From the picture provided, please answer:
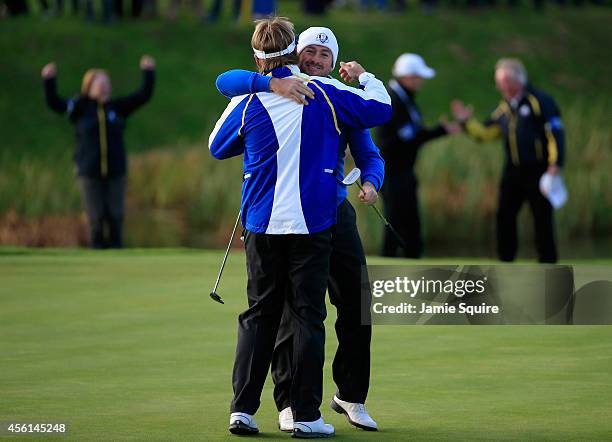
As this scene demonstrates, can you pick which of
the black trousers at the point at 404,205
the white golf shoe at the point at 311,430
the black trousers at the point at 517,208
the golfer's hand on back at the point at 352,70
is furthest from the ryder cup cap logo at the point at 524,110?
the white golf shoe at the point at 311,430

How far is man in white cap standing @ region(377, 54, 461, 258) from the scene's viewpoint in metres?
12.9

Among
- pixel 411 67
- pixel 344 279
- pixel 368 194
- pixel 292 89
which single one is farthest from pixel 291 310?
pixel 411 67

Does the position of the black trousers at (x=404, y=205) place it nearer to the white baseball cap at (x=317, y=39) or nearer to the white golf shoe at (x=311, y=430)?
the white baseball cap at (x=317, y=39)

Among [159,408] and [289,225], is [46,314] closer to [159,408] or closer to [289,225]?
[159,408]

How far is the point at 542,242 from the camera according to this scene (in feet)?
42.3

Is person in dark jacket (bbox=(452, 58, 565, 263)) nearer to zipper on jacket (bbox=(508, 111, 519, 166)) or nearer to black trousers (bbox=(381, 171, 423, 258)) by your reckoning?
zipper on jacket (bbox=(508, 111, 519, 166))

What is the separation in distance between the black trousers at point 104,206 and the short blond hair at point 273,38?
8468 mm

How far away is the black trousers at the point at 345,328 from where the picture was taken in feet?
18.8

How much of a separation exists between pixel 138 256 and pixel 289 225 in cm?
593

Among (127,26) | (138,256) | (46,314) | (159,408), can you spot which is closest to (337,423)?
(159,408)

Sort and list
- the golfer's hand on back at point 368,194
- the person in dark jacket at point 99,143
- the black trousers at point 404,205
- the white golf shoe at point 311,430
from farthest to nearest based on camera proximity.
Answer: the person in dark jacket at point 99,143 → the black trousers at point 404,205 → the golfer's hand on back at point 368,194 → the white golf shoe at point 311,430

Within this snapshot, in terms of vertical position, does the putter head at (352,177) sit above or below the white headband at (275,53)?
below

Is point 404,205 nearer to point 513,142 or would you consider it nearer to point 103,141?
point 513,142

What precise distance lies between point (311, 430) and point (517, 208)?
795cm
